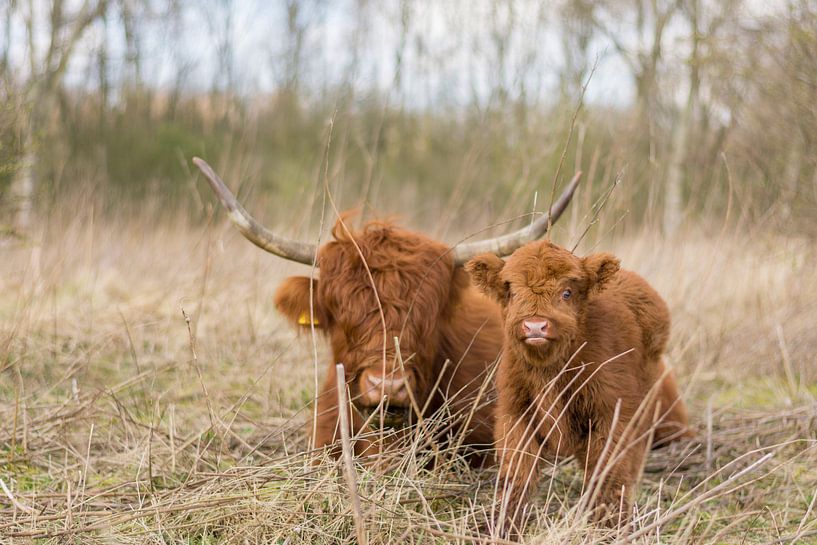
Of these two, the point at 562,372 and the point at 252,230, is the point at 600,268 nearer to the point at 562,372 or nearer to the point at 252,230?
the point at 562,372

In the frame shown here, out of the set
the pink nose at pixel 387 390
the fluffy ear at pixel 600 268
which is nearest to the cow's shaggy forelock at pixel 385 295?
the pink nose at pixel 387 390

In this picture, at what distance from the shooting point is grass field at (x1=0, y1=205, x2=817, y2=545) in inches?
117

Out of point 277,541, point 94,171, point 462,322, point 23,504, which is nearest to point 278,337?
point 462,322

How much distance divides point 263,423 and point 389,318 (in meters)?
1.27

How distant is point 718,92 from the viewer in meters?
8.27

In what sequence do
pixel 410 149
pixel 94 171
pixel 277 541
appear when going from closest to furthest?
pixel 277 541
pixel 94 171
pixel 410 149

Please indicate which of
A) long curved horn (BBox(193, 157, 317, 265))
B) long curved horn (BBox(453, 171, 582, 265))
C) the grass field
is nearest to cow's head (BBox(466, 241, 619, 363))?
the grass field

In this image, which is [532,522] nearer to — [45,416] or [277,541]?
[277,541]

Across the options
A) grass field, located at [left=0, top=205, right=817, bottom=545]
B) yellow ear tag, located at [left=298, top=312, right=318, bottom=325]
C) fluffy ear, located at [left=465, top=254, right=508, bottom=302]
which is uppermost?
fluffy ear, located at [left=465, top=254, right=508, bottom=302]

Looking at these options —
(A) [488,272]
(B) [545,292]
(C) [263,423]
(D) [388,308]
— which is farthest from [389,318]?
(C) [263,423]

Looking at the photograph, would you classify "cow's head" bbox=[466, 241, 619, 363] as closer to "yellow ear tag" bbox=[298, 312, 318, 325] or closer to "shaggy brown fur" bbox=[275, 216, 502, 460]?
"shaggy brown fur" bbox=[275, 216, 502, 460]

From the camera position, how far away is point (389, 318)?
12.5 feet

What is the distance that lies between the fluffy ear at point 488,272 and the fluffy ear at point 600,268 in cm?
33

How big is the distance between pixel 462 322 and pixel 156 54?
1662cm
